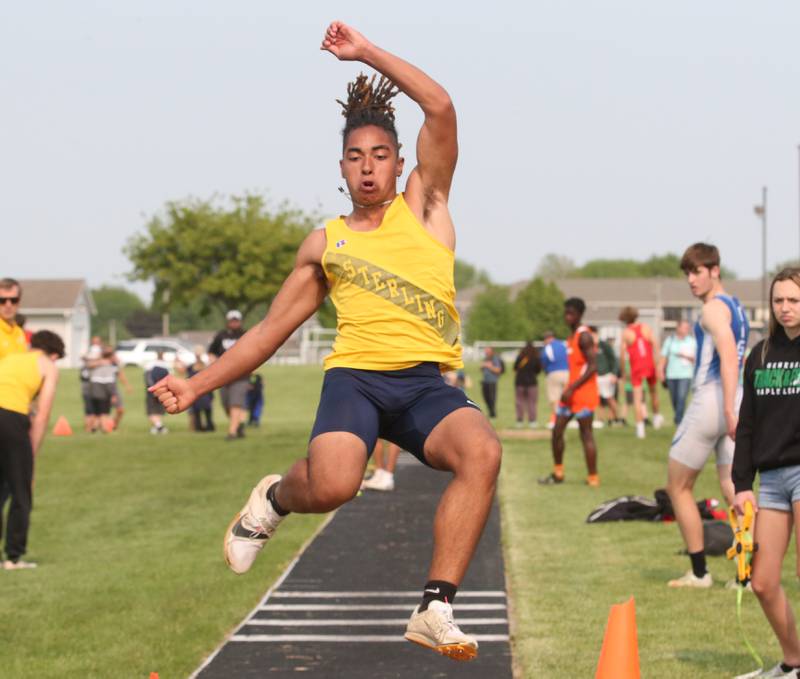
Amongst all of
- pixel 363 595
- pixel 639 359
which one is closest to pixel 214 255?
pixel 639 359

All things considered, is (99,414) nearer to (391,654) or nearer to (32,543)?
(32,543)

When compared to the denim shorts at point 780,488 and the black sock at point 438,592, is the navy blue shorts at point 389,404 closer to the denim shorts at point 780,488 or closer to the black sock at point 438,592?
the black sock at point 438,592

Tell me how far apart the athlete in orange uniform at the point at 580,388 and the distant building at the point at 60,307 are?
281ft

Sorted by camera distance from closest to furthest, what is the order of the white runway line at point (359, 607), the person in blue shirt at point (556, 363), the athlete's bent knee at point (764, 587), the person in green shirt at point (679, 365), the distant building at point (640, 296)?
1. the athlete's bent knee at point (764, 587)
2. the white runway line at point (359, 607)
3. the person in green shirt at point (679, 365)
4. the person in blue shirt at point (556, 363)
5. the distant building at point (640, 296)

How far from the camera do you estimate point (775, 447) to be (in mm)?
6875

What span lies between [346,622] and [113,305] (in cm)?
17841

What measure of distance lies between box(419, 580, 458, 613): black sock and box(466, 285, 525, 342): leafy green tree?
3940 inches

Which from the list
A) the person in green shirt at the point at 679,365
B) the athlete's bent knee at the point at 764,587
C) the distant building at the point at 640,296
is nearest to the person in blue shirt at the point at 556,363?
the person in green shirt at the point at 679,365

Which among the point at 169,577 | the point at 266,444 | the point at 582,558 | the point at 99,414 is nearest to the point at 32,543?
the point at 169,577

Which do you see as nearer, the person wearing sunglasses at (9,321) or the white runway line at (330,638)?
the white runway line at (330,638)

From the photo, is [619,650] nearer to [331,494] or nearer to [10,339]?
[331,494]

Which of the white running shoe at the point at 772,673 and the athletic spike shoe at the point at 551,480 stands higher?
the white running shoe at the point at 772,673

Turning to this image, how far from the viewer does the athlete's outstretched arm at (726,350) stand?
9.13 metres

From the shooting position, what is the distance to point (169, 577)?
10938 millimetres
